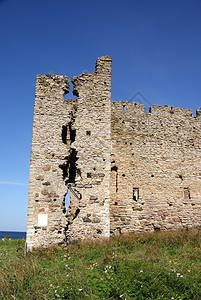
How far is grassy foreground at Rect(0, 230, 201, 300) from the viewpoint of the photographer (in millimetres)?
5539

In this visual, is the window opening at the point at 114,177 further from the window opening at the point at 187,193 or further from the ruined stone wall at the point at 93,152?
the window opening at the point at 187,193

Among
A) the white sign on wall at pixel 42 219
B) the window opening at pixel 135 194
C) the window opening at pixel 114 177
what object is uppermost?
the window opening at pixel 114 177

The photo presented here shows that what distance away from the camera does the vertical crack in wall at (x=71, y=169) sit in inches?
374

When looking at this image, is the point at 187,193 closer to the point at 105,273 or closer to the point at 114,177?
the point at 114,177

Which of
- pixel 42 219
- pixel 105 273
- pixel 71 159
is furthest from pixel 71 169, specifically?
pixel 105 273

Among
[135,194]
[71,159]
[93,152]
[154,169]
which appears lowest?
[135,194]

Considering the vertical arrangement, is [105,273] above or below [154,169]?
below

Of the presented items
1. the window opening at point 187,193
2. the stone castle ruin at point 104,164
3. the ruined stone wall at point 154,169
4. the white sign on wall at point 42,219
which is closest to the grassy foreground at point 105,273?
the white sign on wall at point 42,219

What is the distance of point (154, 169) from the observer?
11.4 metres

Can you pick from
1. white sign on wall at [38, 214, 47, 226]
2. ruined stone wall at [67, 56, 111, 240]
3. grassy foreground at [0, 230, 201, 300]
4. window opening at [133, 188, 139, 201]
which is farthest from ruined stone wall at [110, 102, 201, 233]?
white sign on wall at [38, 214, 47, 226]

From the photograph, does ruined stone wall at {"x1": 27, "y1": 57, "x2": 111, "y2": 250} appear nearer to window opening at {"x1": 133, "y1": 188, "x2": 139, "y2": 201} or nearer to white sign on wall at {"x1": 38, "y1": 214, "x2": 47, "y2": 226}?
white sign on wall at {"x1": 38, "y1": 214, "x2": 47, "y2": 226}

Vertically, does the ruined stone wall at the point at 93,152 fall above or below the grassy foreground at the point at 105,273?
above

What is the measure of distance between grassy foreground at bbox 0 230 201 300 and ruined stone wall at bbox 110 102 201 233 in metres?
2.28

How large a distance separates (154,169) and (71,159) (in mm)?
3591
